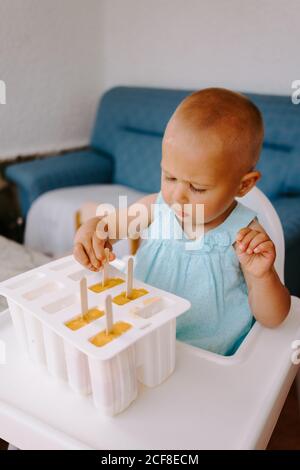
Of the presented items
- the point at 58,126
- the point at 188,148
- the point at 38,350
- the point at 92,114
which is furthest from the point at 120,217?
the point at 92,114

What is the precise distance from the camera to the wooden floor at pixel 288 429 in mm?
1020

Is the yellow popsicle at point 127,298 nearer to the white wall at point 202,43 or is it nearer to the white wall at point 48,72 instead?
the white wall at point 202,43

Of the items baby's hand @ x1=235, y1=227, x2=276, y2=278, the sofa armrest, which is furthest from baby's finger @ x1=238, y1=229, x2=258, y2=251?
the sofa armrest

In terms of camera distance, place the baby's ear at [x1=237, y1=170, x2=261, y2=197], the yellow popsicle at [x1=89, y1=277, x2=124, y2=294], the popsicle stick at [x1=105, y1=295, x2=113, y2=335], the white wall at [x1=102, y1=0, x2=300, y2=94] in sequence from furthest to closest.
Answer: the white wall at [x1=102, y1=0, x2=300, y2=94] → the baby's ear at [x1=237, y1=170, x2=261, y2=197] → the yellow popsicle at [x1=89, y1=277, x2=124, y2=294] → the popsicle stick at [x1=105, y1=295, x2=113, y2=335]


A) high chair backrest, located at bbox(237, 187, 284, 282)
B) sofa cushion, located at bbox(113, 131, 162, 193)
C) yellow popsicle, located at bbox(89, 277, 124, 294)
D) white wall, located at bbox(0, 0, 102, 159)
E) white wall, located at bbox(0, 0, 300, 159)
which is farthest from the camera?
sofa cushion, located at bbox(113, 131, 162, 193)

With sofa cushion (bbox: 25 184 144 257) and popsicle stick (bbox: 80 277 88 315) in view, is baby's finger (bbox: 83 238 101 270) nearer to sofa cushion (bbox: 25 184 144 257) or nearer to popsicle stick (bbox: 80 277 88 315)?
popsicle stick (bbox: 80 277 88 315)

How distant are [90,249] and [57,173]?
1.37m

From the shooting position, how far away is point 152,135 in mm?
1928

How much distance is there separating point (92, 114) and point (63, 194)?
692 millimetres

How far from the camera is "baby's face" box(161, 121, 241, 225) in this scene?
613 millimetres

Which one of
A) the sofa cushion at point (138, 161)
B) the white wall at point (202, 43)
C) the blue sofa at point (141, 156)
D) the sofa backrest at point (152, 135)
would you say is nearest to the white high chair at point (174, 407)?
the blue sofa at point (141, 156)

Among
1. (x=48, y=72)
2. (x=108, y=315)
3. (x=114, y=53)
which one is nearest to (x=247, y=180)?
(x=108, y=315)

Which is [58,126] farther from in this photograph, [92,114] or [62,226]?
[62,226]

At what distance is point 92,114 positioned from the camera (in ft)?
7.68
